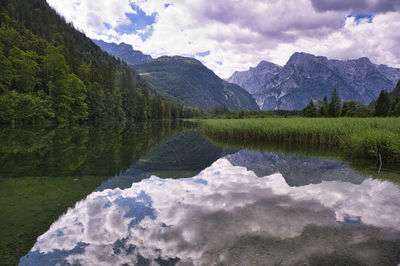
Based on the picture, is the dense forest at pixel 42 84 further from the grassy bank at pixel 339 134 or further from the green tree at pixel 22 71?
the grassy bank at pixel 339 134

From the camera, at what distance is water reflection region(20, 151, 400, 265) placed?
11.5 feet

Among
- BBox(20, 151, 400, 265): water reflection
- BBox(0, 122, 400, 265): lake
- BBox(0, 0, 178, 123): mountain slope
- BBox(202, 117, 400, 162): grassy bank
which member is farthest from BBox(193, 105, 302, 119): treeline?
BBox(20, 151, 400, 265): water reflection

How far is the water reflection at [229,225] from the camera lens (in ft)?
11.5

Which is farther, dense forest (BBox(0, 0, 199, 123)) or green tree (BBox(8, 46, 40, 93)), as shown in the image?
green tree (BBox(8, 46, 40, 93))

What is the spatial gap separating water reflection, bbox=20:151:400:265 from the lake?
2 cm

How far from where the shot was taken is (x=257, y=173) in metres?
9.71

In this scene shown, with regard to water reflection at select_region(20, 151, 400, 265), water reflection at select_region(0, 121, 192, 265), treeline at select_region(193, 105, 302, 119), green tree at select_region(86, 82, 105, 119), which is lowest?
water reflection at select_region(20, 151, 400, 265)

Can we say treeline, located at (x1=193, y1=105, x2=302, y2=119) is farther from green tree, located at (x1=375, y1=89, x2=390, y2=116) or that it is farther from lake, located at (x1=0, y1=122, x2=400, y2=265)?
lake, located at (x1=0, y1=122, x2=400, y2=265)

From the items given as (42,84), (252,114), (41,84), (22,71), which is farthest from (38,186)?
(252,114)

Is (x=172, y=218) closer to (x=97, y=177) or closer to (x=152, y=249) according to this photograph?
(x=152, y=249)

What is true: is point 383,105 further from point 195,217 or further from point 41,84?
point 41,84

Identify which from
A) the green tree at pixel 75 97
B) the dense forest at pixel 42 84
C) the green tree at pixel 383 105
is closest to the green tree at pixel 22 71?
the dense forest at pixel 42 84

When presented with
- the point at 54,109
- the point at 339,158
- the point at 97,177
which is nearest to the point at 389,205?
the point at 339,158

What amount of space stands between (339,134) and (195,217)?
17432mm
